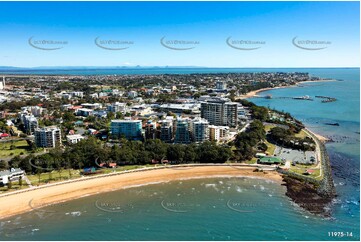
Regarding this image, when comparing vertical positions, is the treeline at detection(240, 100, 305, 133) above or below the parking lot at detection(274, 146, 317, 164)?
above

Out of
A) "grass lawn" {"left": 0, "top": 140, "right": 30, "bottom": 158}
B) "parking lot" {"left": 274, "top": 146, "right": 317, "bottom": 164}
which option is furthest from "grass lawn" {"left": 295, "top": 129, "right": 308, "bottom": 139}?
"grass lawn" {"left": 0, "top": 140, "right": 30, "bottom": 158}

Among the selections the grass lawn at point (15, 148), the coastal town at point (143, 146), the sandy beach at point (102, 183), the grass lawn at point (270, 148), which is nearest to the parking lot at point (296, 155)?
the coastal town at point (143, 146)

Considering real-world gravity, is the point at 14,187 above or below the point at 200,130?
below

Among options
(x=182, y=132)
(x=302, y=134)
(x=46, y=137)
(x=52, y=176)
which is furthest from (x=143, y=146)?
(x=302, y=134)

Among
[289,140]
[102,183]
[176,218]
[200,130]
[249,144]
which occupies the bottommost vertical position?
[176,218]

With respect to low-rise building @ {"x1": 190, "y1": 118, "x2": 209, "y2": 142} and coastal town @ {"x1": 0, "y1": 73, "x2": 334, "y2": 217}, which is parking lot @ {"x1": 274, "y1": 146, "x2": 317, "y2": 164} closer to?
coastal town @ {"x1": 0, "y1": 73, "x2": 334, "y2": 217}

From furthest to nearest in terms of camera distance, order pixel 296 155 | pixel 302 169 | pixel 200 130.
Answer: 1. pixel 200 130
2. pixel 296 155
3. pixel 302 169

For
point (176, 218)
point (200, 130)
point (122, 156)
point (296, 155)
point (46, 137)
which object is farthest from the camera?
point (200, 130)

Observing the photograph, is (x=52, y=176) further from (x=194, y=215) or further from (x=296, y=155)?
(x=296, y=155)
